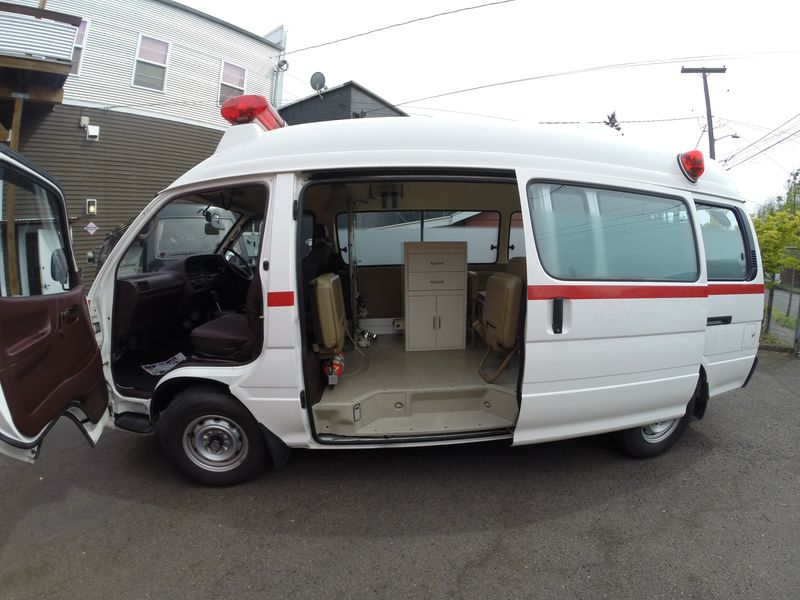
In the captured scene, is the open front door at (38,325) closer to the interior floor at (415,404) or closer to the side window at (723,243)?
the interior floor at (415,404)

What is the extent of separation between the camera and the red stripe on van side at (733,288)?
3053 millimetres

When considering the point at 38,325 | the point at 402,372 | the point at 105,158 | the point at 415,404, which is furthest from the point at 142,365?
the point at 105,158

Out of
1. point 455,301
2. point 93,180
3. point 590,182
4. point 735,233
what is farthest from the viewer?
point 93,180

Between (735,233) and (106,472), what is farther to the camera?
(735,233)

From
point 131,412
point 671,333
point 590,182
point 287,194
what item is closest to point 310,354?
point 287,194

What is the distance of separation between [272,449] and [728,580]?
2.59 m

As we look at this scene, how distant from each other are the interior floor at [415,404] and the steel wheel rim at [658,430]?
1.03 m

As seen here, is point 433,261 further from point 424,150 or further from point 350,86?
point 350,86

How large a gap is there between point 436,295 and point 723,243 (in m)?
2.35

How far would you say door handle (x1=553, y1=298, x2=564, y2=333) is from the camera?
2.52 metres

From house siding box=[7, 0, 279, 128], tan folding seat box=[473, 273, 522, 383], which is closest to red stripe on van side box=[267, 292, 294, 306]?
tan folding seat box=[473, 273, 522, 383]

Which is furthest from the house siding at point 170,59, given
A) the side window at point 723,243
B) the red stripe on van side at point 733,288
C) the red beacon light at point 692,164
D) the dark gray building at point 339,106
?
the red stripe on van side at point 733,288

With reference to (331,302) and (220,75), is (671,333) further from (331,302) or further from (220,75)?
(220,75)

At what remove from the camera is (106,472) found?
303 cm
